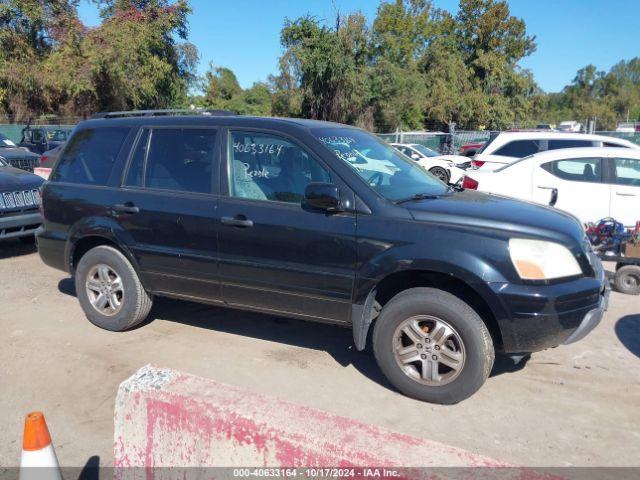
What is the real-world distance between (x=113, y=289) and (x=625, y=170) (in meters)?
6.73

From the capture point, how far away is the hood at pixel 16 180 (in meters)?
8.19

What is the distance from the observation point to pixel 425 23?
1898 inches

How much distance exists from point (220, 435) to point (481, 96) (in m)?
44.4

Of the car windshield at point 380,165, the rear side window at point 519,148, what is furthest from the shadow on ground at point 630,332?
the rear side window at point 519,148

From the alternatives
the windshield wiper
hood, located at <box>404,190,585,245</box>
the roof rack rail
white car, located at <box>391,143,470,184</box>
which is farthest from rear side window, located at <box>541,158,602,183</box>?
white car, located at <box>391,143,470,184</box>

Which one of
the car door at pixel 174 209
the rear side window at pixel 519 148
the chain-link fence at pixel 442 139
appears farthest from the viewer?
the chain-link fence at pixel 442 139

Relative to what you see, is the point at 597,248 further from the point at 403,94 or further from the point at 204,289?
the point at 403,94

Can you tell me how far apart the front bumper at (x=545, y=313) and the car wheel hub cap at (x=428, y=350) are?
331 mm

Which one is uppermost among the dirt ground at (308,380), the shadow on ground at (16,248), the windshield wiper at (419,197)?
the windshield wiper at (419,197)

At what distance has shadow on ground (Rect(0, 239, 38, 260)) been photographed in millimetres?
8820

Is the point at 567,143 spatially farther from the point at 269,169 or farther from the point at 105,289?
Result: the point at 105,289

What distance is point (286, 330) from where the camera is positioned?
552 centimetres

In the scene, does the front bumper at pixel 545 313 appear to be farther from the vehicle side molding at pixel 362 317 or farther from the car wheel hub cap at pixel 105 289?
the car wheel hub cap at pixel 105 289

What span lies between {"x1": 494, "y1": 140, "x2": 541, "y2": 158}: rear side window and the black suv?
23.2 ft
